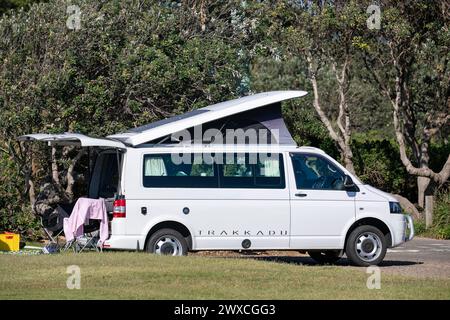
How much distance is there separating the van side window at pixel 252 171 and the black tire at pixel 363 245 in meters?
1.47

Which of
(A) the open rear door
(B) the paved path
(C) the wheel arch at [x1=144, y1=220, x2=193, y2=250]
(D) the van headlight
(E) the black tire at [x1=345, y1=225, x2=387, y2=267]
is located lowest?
(B) the paved path

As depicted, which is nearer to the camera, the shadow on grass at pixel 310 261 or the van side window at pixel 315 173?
the van side window at pixel 315 173

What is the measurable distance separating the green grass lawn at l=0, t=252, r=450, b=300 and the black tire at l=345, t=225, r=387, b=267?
4.91 ft

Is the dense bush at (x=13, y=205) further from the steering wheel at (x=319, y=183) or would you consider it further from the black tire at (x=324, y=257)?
the steering wheel at (x=319, y=183)

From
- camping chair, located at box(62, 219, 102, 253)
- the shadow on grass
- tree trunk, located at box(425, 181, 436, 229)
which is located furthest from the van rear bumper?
tree trunk, located at box(425, 181, 436, 229)

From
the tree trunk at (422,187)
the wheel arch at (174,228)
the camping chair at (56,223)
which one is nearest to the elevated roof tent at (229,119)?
the wheel arch at (174,228)

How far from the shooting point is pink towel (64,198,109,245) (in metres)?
14.6

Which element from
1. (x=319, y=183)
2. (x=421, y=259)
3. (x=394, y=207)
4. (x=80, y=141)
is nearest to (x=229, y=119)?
(x=319, y=183)

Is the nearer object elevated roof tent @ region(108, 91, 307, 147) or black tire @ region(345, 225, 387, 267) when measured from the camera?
elevated roof tent @ region(108, 91, 307, 147)

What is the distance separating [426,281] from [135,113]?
31.1 feet

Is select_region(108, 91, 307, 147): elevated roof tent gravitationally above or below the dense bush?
above

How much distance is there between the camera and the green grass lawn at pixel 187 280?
438 inches

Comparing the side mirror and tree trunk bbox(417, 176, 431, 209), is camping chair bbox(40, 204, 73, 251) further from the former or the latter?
tree trunk bbox(417, 176, 431, 209)

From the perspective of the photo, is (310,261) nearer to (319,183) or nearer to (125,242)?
(319,183)
